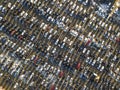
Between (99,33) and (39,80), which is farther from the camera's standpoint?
(99,33)

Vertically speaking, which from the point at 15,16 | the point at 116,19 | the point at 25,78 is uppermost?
the point at 116,19

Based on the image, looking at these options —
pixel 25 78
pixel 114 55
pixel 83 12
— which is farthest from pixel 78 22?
pixel 25 78

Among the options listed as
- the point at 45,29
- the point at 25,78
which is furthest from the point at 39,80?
the point at 45,29

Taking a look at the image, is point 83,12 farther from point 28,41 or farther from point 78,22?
point 28,41

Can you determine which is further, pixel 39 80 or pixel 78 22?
pixel 78 22

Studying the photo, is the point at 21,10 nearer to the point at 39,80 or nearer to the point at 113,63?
the point at 39,80

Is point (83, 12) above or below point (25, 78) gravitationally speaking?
above
